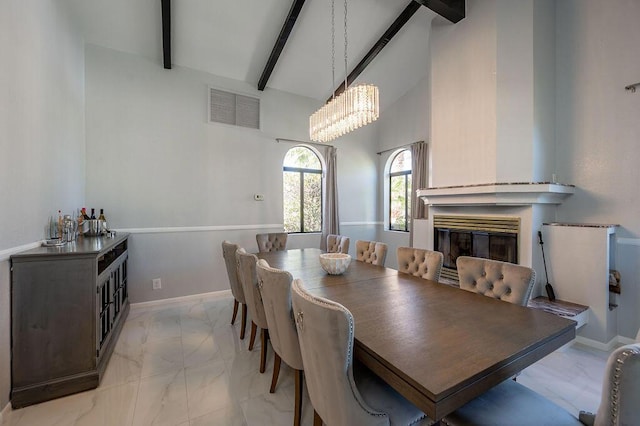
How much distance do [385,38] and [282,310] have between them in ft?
12.8

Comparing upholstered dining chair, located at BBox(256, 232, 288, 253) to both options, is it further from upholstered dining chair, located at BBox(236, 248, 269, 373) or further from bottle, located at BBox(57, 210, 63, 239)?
bottle, located at BBox(57, 210, 63, 239)

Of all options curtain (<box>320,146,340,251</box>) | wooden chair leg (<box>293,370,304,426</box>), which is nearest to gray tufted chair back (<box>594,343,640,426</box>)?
wooden chair leg (<box>293,370,304,426</box>)

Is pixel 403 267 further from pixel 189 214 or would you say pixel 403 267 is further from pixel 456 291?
pixel 189 214

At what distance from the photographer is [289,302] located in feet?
4.76

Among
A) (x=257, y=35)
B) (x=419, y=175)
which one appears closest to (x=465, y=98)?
(x=419, y=175)

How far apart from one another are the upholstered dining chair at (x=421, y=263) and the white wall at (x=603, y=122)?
6.31ft

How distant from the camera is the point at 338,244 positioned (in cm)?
345

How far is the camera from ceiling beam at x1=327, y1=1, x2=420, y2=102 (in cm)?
341

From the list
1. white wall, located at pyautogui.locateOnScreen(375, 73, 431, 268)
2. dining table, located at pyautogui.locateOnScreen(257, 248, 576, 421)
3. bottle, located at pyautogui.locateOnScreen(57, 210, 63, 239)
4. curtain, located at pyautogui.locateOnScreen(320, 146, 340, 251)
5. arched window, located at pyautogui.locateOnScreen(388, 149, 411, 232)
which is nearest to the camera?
dining table, located at pyautogui.locateOnScreen(257, 248, 576, 421)

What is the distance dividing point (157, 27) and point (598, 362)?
18.2 feet

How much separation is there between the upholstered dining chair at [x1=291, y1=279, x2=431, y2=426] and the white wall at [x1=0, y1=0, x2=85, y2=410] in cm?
194

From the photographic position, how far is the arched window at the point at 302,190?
4.76 meters

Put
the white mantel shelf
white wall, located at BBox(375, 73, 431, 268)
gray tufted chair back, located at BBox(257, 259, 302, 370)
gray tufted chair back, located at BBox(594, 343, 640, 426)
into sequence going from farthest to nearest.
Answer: white wall, located at BBox(375, 73, 431, 268) < the white mantel shelf < gray tufted chair back, located at BBox(257, 259, 302, 370) < gray tufted chair back, located at BBox(594, 343, 640, 426)

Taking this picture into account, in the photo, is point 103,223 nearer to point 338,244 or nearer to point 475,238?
point 338,244
